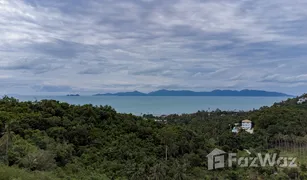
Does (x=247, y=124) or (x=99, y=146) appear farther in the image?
(x=247, y=124)

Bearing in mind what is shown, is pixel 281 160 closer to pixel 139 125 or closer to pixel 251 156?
pixel 251 156

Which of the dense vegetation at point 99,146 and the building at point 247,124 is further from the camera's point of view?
the building at point 247,124

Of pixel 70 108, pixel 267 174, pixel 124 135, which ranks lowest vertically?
pixel 267 174

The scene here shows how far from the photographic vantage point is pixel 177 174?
1794 centimetres

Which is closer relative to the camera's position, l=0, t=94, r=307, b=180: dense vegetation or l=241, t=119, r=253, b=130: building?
l=0, t=94, r=307, b=180: dense vegetation

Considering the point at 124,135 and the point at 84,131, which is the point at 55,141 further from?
the point at 124,135

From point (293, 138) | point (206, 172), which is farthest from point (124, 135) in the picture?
point (293, 138)

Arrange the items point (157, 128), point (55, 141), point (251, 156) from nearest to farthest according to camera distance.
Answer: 1. point (55, 141)
2. point (157, 128)
3. point (251, 156)

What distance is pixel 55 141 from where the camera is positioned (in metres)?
16.9

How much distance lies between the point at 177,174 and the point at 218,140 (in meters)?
14.9

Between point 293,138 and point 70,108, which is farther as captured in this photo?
Result: point 293,138

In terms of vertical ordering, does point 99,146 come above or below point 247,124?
above

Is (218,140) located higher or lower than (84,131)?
lower

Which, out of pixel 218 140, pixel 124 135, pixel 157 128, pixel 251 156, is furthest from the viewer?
pixel 218 140
